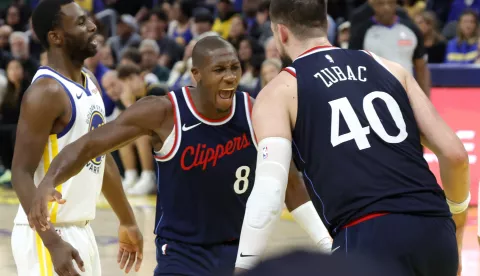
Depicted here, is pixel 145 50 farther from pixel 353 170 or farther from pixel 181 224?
pixel 353 170

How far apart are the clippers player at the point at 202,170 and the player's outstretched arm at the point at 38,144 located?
16.6 inches

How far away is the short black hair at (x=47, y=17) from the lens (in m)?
4.56

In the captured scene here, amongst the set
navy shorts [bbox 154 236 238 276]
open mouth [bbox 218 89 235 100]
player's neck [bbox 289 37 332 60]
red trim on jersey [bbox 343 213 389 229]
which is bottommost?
navy shorts [bbox 154 236 238 276]

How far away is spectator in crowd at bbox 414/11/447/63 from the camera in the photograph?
1248 centimetres

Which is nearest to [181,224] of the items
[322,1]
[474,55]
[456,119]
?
[322,1]

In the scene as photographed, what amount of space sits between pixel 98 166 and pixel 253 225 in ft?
4.53

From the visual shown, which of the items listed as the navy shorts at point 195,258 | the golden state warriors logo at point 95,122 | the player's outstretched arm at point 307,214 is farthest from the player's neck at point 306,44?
the golden state warriors logo at point 95,122

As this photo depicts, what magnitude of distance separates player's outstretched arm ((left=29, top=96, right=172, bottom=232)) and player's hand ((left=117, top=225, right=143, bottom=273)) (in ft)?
2.41

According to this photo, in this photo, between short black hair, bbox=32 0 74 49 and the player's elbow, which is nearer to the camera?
the player's elbow

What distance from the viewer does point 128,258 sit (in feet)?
15.7

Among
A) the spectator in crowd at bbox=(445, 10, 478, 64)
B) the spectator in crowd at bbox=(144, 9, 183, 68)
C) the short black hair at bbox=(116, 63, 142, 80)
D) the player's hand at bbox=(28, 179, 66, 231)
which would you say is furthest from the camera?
the spectator in crowd at bbox=(144, 9, 183, 68)

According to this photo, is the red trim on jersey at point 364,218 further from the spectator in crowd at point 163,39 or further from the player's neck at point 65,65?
the spectator in crowd at point 163,39

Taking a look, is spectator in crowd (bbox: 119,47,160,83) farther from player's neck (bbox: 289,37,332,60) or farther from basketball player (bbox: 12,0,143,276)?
player's neck (bbox: 289,37,332,60)

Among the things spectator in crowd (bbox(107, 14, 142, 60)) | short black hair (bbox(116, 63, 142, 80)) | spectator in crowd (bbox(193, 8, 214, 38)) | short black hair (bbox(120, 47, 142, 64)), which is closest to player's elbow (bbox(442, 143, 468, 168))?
short black hair (bbox(116, 63, 142, 80))
